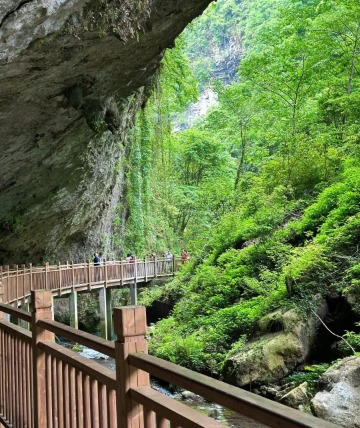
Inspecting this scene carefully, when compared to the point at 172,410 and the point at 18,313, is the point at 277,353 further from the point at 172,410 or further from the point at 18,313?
the point at 172,410

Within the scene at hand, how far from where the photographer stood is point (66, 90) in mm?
8055

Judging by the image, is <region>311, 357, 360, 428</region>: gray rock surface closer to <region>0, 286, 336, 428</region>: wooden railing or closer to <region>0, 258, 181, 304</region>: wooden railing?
<region>0, 286, 336, 428</region>: wooden railing

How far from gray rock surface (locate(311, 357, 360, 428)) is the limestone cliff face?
18.7ft

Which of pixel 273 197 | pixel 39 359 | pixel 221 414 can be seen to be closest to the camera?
pixel 39 359

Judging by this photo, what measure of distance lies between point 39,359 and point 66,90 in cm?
600

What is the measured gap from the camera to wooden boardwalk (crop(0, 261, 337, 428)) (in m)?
1.49

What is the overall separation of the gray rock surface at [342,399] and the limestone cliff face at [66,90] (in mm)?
5711

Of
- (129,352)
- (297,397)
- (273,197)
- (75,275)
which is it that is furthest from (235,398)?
(75,275)

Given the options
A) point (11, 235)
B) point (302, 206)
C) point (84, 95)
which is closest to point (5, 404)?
point (84, 95)

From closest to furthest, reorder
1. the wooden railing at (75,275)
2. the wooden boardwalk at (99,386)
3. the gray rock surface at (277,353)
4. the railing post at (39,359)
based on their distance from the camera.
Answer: the wooden boardwalk at (99,386), the railing post at (39,359), the gray rock surface at (277,353), the wooden railing at (75,275)

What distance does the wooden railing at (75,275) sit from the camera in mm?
12297

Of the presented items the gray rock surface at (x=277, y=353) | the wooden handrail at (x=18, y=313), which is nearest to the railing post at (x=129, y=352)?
the wooden handrail at (x=18, y=313)

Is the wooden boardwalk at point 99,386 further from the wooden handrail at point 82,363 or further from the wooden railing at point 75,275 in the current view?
the wooden railing at point 75,275

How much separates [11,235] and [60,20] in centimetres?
1096
